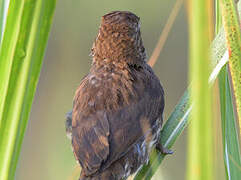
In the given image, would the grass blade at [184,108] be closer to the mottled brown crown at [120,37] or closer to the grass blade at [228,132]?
the grass blade at [228,132]

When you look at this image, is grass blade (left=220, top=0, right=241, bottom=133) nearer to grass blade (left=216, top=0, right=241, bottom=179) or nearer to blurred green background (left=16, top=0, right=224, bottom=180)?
grass blade (left=216, top=0, right=241, bottom=179)

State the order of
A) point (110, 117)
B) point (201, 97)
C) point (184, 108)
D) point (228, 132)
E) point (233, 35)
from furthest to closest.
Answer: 1. point (110, 117)
2. point (184, 108)
3. point (228, 132)
4. point (233, 35)
5. point (201, 97)

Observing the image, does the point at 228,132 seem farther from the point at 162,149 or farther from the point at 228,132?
the point at 162,149

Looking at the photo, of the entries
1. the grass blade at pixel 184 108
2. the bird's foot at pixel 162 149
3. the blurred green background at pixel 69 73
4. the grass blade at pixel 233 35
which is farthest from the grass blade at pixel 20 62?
the blurred green background at pixel 69 73

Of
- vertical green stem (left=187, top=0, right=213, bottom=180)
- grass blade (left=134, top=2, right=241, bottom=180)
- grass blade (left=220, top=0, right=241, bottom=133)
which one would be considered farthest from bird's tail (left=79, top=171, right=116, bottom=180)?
vertical green stem (left=187, top=0, right=213, bottom=180)

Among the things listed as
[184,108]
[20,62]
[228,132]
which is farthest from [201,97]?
[184,108]

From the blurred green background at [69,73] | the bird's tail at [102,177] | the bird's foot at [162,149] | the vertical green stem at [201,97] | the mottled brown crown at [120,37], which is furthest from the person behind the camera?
the blurred green background at [69,73]

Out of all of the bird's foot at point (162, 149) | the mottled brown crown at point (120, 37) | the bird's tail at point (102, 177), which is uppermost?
the mottled brown crown at point (120, 37)

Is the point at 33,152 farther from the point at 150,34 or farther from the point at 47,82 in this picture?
the point at 150,34
